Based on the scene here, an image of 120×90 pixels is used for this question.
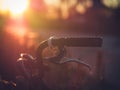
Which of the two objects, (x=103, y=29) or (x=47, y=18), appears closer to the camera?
(x=103, y=29)

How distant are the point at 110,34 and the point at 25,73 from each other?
89.4ft

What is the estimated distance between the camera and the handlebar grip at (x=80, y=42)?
8.10ft

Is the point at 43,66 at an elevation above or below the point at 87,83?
above

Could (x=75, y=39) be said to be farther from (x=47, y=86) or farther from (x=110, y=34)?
(x=110, y=34)

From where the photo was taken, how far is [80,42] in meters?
2.49

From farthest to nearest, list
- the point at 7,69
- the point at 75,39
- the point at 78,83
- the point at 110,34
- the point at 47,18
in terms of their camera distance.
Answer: the point at 47,18
the point at 110,34
the point at 7,69
the point at 78,83
the point at 75,39

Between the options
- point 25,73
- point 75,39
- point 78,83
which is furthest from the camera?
point 78,83

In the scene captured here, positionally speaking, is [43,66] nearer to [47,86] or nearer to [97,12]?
[47,86]

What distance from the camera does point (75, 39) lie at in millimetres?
2494

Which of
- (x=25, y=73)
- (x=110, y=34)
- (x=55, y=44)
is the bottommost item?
(x=110, y=34)

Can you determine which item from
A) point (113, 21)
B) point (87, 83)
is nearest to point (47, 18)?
point (113, 21)

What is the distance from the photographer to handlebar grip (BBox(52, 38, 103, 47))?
8.10 feet

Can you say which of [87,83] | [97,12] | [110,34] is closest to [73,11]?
[97,12]

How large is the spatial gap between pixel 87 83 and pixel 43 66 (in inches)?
44.6
